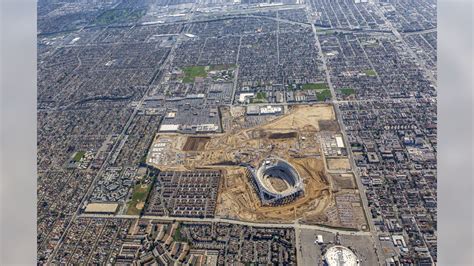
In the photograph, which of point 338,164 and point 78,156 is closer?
point 338,164

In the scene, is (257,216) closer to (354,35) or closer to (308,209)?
(308,209)

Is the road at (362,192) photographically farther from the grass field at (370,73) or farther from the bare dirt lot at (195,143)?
the bare dirt lot at (195,143)

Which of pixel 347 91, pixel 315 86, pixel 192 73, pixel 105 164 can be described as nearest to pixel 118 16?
pixel 192 73

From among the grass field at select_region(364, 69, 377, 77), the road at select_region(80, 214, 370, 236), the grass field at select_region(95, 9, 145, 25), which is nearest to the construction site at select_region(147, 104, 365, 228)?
the road at select_region(80, 214, 370, 236)

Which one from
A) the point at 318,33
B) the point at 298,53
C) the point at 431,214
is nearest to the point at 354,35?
the point at 318,33

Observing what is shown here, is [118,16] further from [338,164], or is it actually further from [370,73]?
[338,164]

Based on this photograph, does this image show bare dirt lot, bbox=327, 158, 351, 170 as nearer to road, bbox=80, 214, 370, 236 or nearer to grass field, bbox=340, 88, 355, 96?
road, bbox=80, 214, 370, 236
